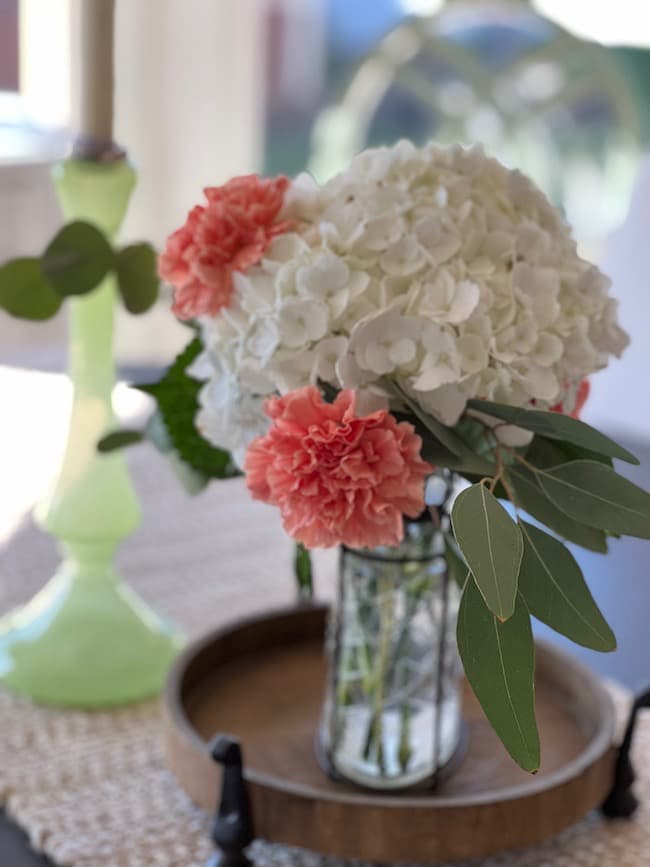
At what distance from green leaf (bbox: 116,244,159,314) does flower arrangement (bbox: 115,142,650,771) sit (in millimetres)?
190

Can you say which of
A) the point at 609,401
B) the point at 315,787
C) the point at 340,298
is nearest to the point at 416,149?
the point at 340,298

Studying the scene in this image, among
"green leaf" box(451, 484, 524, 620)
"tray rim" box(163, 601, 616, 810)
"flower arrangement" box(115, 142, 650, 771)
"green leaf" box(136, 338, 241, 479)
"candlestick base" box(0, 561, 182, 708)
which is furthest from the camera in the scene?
"candlestick base" box(0, 561, 182, 708)

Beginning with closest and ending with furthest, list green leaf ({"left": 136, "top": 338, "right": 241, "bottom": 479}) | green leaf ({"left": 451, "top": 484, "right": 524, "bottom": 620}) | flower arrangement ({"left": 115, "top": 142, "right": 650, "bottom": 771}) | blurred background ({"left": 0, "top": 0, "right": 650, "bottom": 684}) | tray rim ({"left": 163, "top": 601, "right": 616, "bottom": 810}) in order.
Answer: green leaf ({"left": 451, "top": 484, "right": 524, "bottom": 620})
flower arrangement ({"left": 115, "top": 142, "right": 650, "bottom": 771})
tray rim ({"left": 163, "top": 601, "right": 616, "bottom": 810})
green leaf ({"left": 136, "top": 338, "right": 241, "bottom": 479})
blurred background ({"left": 0, "top": 0, "right": 650, "bottom": 684})

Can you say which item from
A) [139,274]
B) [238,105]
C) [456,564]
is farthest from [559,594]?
[238,105]

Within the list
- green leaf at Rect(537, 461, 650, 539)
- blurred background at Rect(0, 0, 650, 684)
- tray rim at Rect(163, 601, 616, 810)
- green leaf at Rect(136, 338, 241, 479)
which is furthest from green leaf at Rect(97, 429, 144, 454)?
blurred background at Rect(0, 0, 650, 684)

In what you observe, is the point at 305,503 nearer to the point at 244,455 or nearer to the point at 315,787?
the point at 244,455

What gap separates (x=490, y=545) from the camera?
541 mm

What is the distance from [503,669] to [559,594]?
0.05m

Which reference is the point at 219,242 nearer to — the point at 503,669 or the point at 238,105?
the point at 503,669

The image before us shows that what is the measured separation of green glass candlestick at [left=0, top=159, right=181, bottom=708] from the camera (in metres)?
0.99

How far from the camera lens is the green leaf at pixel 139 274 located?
93 centimetres

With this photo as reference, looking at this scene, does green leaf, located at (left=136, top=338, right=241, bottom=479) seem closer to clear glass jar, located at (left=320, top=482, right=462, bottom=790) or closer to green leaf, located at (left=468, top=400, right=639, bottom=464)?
clear glass jar, located at (left=320, top=482, right=462, bottom=790)

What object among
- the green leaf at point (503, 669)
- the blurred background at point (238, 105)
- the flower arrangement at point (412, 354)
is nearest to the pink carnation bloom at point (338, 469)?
the flower arrangement at point (412, 354)

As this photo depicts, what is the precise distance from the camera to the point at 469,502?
55cm
